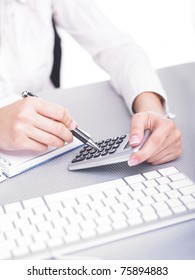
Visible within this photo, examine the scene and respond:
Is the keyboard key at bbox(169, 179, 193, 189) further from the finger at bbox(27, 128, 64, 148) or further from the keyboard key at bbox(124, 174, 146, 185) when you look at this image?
the finger at bbox(27, 128, 64, 148)

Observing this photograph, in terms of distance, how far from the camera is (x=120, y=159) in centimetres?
63

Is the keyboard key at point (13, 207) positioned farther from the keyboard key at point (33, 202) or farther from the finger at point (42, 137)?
the finger at point (42, 137)

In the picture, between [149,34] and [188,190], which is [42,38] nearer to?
[188,190]

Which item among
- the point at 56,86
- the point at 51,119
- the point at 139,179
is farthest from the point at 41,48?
the point at 139,179

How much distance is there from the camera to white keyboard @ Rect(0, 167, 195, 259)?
0.48m

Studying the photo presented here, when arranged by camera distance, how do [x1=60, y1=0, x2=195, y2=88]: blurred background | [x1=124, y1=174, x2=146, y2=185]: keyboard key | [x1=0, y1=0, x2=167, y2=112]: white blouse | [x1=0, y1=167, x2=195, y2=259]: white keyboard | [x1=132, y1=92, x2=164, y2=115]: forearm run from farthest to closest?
1. [x1=60, y1=0, x2=195, y2=88]: blurred background
2. [x1=0, y1=0, x2=167, y2=112]: white blouse
3. [x1=132, y1=92, x2=164, y2=115]: forearm
4. [x1=124, y1=174, x2=146, y2=185]: keyboard key
5. [x1=0, y1=167, x2=195, y2=259]: white keyboard

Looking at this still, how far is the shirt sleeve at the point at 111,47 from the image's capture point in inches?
34.4

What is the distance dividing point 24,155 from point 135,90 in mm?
291

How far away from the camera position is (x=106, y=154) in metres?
0.65

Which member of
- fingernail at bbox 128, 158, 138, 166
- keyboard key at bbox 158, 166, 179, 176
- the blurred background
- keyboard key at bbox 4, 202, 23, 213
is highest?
keyboard key at bbox 4, 202, 23, 213

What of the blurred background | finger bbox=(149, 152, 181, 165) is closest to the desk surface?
finger bbox=(149, 152, 181, 165)

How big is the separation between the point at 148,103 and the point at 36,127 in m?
0.24

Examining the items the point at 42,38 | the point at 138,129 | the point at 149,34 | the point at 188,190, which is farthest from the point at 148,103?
the point at 149,34

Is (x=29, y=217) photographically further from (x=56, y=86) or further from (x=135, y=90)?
(x=56, y=86)
